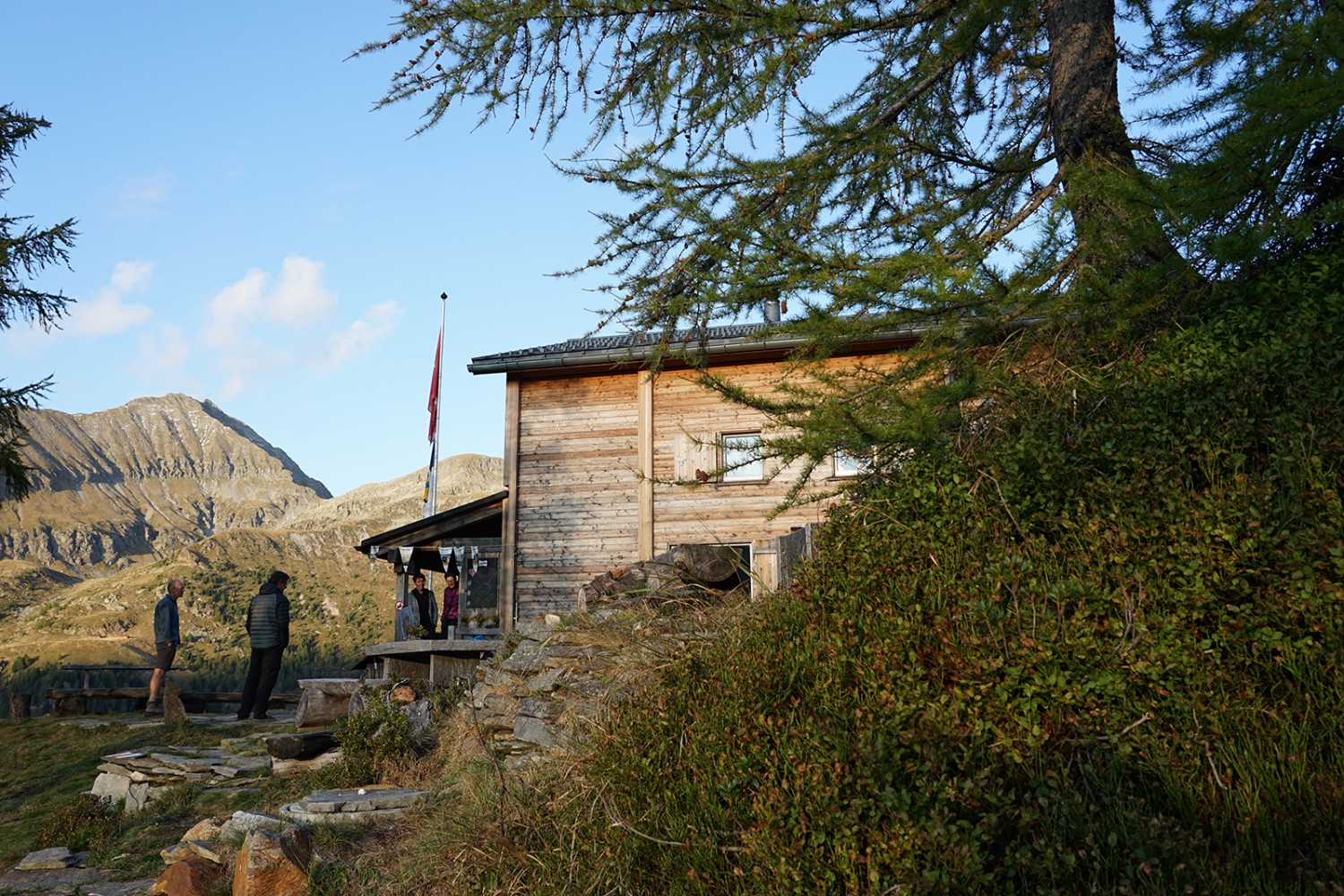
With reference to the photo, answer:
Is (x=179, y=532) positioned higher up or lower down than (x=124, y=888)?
higher up

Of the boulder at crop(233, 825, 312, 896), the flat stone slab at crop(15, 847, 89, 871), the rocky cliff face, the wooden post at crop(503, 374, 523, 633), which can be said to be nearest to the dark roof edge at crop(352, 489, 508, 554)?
the wooden post at crop(503, 374, 523, 633)

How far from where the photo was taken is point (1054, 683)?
149 inches

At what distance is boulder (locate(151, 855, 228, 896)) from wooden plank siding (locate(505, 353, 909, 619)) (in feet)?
25.5

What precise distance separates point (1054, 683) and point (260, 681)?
529 inches

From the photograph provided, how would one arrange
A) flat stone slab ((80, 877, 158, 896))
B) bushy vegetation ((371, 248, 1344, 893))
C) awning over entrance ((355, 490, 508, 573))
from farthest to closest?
awning over entrance ((355, 490, 508, 573)), flat stone slab ((80, 877, 158, 896)), bushy vegetation ((371, 248, 1344, 893))

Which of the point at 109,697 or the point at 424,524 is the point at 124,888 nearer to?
the point at 424,524

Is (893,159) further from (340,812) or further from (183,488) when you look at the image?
(183,488)

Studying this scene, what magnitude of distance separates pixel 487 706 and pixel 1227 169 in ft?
22.7

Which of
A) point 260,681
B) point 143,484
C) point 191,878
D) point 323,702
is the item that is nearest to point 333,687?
point 323,702

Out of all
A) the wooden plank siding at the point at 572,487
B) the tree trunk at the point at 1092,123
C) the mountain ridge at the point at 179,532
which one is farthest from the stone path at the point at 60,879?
the tree trunk at the point at 1092,123

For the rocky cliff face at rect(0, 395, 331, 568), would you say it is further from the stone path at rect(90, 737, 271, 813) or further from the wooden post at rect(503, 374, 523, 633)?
the stone path at rect(90, 737, 271, 813)

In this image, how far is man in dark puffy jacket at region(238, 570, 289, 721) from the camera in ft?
43.5

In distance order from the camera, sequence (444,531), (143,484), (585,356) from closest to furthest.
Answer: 1. (585,356)
2. (444,531)
3. (143,484)

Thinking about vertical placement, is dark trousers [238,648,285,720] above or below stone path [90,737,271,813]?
above
